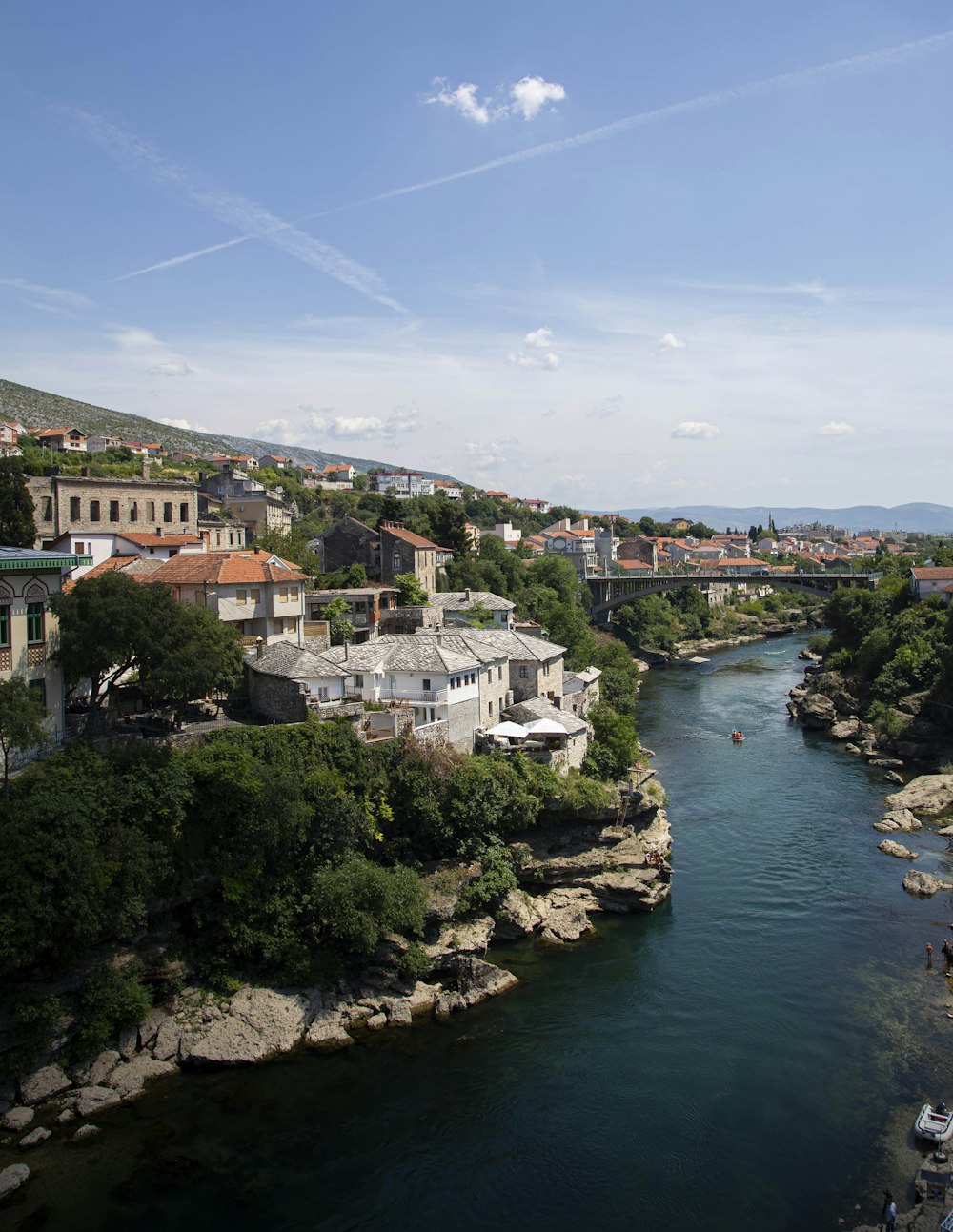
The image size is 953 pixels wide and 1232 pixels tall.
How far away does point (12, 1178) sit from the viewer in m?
17.3

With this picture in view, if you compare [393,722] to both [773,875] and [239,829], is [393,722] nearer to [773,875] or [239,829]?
[239,829]

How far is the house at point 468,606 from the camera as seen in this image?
151 feet

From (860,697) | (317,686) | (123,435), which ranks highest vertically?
(123,435)

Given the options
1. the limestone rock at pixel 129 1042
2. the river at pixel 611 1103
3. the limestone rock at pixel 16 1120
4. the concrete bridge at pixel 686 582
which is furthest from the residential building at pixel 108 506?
the concrete bridge at pixel 686 582

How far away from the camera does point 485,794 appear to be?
2850cm

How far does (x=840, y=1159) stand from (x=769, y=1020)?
4.61m

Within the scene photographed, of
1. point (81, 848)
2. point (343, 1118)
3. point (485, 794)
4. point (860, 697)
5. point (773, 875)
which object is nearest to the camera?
point (343, 1118)

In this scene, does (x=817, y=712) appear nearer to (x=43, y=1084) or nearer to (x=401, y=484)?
(x=43, y=1084)

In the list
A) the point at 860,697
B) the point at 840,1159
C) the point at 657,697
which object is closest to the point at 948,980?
the point at 840,1159

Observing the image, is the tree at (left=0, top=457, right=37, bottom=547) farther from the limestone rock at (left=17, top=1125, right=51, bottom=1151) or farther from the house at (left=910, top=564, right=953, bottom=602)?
the house at (left=910, top=564, right=953, bottom=602)

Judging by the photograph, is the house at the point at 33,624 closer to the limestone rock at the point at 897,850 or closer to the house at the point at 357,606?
the house at the point at 357,606

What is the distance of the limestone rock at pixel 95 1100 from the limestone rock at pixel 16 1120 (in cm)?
93

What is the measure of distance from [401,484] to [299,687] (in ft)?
394

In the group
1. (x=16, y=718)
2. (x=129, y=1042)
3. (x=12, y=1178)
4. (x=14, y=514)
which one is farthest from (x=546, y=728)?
(x=14, y=514)
